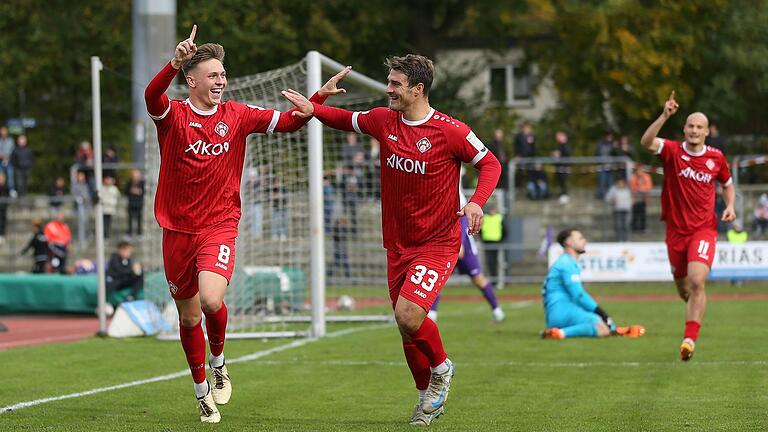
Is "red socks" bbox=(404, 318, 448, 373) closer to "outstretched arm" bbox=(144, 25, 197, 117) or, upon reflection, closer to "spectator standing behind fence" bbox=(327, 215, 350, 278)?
"outstretched arm" bbox=(144, 25, 197, 117)

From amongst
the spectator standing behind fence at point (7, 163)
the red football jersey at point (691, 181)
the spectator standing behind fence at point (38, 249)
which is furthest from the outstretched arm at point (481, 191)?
the spectator standing behind fence at point (7, 163)

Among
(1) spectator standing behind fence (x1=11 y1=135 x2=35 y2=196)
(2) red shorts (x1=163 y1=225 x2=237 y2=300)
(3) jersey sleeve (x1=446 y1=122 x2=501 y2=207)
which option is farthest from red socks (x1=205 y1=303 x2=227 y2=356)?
(1) spectator standing behind fence (x1=11 y1=135 x2=35 y2=196)

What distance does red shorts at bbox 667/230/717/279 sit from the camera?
41.4 feet

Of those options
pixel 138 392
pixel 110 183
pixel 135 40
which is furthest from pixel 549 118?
pixel 138 392

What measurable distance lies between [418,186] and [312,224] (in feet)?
24.0

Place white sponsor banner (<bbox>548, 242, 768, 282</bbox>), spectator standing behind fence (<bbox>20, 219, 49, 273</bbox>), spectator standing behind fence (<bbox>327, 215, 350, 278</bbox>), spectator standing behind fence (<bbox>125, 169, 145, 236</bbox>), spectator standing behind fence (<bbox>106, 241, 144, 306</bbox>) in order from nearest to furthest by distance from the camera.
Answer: spectator standing behind fence (<bbox>327, 215, 350, 278</bbox>), spectator standing behind fence (<bbox>106, 241, 144, 306</bbox>), white sponsor banner (<bbox>548, 242, 768, 282</bbox>), spectator standing behind fence (<bbox>20, 219, 49, 273</bbox>), spectator standing behind fence (<bbox>125, 169, 145, 236</bbox>)

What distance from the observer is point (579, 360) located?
12.8 m

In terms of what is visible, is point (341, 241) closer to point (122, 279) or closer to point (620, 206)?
point (122, 279)

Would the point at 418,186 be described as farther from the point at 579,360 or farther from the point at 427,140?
the point at 579,360

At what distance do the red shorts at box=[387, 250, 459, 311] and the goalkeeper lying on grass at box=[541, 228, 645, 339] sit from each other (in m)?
7.05

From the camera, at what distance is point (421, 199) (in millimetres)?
8469

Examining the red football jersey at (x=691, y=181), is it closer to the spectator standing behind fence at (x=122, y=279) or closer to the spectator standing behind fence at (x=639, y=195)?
the spectator standing behind fence at (x=122, y=279)

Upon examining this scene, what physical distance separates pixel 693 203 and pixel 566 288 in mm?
3018

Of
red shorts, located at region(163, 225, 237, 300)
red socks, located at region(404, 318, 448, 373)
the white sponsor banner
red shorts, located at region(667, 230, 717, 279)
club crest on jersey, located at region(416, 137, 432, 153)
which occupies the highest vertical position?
club crest on jersey, located at region(416, 137, 432, 153)
